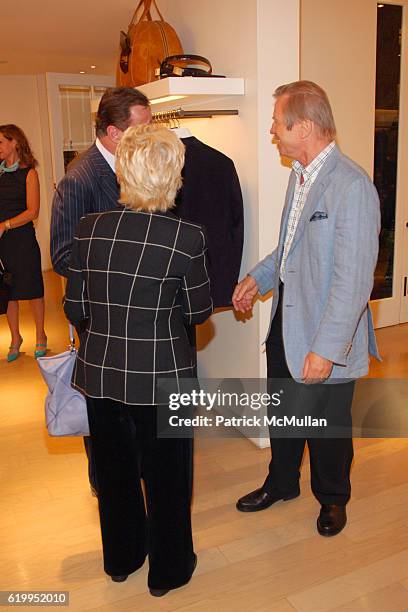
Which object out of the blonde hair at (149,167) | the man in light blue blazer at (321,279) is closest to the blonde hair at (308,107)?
the man in light blue blazer at (321,279)

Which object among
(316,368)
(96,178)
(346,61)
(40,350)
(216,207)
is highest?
(346,61)

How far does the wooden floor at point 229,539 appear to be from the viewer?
207 centimetres

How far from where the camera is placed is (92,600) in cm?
207

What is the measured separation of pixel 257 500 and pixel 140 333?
118 cm

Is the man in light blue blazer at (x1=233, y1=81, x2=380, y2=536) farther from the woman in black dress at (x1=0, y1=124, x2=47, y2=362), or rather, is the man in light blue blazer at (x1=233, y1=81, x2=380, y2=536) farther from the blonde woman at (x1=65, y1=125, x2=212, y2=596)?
the woman in black dress at (x1=0, y1=124, x2=47, y2=362)

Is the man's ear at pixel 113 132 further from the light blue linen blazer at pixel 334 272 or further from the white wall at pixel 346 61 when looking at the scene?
the white wall at pixel 346 61

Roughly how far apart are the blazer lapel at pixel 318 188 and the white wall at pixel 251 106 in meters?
0.83

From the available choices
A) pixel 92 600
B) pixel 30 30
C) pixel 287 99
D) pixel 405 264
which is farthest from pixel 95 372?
pixel 30 30

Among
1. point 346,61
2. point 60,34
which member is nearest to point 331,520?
point 346,61

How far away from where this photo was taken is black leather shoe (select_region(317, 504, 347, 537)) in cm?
238

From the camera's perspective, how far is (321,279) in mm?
2074

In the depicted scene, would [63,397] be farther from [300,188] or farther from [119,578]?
[300,188]

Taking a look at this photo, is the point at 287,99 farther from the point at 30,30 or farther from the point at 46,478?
the point at 30,30

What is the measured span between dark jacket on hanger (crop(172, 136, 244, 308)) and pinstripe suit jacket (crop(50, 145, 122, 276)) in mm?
618
